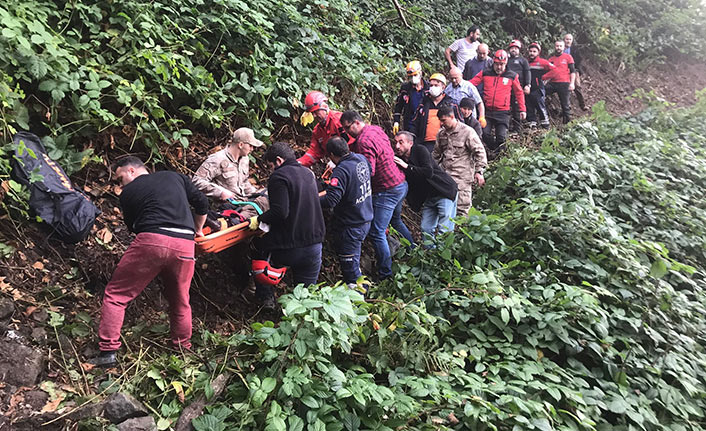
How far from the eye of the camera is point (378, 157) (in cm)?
603

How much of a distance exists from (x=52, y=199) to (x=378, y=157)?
3602 mm

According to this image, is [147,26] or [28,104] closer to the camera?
[28,104]

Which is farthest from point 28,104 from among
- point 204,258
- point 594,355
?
point 594,355

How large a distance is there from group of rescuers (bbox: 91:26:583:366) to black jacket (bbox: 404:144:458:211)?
0.6 inches

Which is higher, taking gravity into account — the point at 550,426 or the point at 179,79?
the point at 179,79

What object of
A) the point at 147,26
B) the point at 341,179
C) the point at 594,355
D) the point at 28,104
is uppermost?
the point at 147,26

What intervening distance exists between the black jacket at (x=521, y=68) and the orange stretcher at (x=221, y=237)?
805 centimetres

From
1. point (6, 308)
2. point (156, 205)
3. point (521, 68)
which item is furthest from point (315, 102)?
point (521, 68)

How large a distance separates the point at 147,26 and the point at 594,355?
5.80 m

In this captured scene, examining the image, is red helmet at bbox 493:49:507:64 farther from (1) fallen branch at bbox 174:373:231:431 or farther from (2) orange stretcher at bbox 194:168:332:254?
(1) fallen branch at bbox 174:373:231:431

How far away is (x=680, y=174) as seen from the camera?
28.0ft

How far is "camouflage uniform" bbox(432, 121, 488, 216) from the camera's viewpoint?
22.5 feet

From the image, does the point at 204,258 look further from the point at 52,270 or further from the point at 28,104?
the point at 28,104

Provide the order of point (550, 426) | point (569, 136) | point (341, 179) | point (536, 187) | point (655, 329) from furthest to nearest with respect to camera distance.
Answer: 1. point (569, 136)
2. point (536, 187)
3. point (341, 179)
4. point (655, 329)
5. point (550, 426)
